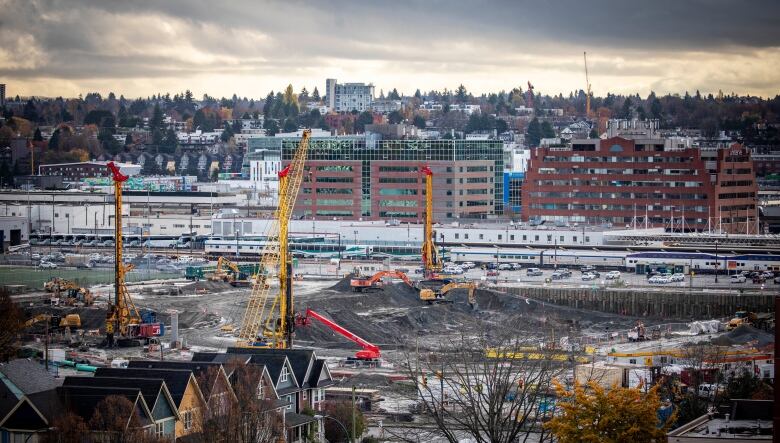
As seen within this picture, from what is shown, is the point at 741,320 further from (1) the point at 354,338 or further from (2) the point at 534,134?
(2) the point at 534,134

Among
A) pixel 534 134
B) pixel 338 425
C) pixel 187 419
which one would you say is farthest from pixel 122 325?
pixel 534 134

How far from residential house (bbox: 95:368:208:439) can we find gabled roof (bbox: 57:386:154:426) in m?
1.17

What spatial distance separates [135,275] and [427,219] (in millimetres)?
15892

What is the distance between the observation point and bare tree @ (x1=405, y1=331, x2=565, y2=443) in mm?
27500

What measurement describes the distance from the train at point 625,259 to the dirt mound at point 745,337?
2073cm

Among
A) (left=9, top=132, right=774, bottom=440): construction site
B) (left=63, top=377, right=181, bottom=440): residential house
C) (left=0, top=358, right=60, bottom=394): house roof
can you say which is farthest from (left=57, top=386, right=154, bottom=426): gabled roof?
(left=9, top=132, right=774, bottom=440): construction site

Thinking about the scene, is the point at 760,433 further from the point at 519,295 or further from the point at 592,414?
the point at 519,295

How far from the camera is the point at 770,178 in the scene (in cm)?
14400

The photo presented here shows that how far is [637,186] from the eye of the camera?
315 feet

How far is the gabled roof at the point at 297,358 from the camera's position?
122 ft

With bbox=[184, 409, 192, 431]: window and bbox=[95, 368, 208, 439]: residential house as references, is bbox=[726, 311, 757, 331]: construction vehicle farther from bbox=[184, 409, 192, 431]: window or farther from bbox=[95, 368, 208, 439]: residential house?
bbox=[184, 409, 192, 431]: window

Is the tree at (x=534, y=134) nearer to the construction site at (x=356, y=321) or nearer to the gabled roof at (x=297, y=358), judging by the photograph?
the construction site at (x=356, y=321)

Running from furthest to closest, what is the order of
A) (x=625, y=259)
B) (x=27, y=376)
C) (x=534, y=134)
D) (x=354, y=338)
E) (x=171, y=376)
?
(x=534, y=134) → (x=625, y=259) → (x=354, y=338) → (x=27, y=376) → (x=171, y=376)

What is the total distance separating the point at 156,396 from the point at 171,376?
1522mm
